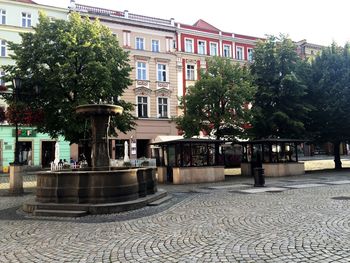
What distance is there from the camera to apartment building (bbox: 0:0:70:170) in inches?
1387

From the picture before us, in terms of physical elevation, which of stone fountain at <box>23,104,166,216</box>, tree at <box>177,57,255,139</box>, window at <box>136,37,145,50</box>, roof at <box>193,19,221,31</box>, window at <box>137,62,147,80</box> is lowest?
stone fountain at <box>23,104,166,216</box>

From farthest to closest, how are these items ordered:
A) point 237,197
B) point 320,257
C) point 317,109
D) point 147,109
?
1. point 147,109
2. point 317,109
3. point 237,197
4. point 320,257

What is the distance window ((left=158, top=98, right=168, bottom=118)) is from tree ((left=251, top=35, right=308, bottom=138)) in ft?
53.2

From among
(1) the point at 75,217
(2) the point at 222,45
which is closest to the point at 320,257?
(1) the point at 75,217

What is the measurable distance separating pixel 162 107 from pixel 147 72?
4434 millimetres

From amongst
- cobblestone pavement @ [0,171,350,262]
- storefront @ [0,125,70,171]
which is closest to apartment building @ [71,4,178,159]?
storefront @ [0,125,70,171]

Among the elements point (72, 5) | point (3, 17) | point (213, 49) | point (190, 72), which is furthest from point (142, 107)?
point (3, 17)

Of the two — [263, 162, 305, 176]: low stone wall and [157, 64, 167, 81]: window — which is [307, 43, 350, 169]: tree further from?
[157, 64, 167, 81]: window

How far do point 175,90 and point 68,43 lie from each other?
2556 centimetres

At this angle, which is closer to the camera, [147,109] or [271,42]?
[271,42]

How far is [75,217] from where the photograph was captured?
33.0 feet

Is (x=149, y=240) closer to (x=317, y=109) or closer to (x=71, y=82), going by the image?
(x=71, y=82)

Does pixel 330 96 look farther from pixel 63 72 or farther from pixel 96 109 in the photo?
pixel 96 109

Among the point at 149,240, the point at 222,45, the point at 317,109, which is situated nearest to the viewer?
the point at 149,240
